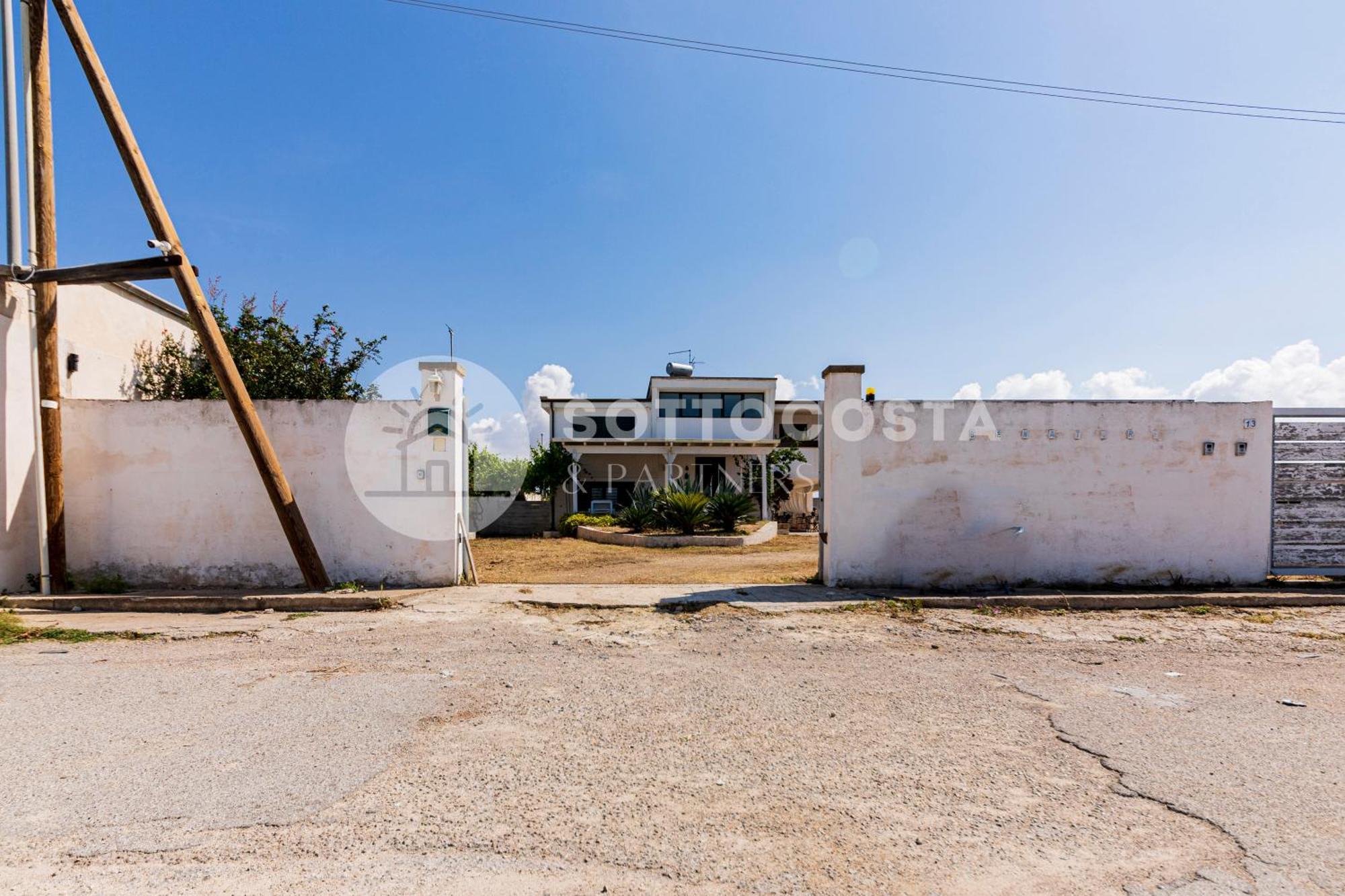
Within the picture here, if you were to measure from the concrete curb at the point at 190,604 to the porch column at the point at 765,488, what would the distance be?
54.9 ft

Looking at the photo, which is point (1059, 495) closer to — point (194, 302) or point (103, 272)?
point (194, 302)

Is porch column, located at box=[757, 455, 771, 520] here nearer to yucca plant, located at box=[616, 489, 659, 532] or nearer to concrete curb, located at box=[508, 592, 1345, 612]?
yucca plant, located at box=[616, 489, 659, 532]

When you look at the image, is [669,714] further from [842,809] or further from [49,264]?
[49,264]

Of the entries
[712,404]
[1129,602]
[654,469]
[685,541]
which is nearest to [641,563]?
[685,541]

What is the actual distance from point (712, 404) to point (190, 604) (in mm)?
20441

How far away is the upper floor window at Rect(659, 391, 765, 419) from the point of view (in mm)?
25375

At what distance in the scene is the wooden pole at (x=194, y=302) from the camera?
721 centimetres

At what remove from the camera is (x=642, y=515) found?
18406 mm

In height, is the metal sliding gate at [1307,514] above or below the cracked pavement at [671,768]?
above

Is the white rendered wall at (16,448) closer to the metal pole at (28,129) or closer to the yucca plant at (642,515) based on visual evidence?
the metal pole at (28,129)

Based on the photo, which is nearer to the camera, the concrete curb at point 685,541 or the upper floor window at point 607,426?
the concrete curb at point 685,541

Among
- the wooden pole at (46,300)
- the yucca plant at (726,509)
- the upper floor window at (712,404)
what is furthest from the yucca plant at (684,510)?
the wooden pole at (46,300)

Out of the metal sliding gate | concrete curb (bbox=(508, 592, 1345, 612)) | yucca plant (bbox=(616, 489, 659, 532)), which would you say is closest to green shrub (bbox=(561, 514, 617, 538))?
yucca plant (bbox=(616, 489, 659, 532))

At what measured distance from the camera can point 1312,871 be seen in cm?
228
